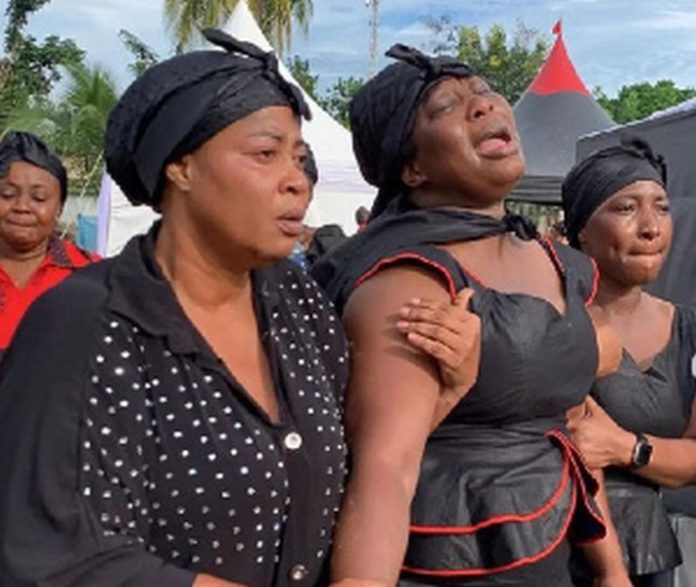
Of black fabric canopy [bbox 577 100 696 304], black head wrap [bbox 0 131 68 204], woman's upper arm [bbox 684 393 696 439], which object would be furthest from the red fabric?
woman's upper arm [bbox 684 393 696 439]

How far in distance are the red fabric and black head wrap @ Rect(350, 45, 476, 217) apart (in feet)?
37.2

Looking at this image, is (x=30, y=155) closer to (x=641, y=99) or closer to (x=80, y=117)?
(x=80, y=117)

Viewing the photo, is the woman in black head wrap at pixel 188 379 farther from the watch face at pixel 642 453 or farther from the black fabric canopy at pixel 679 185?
the black fabric canopy at pixel 679 185

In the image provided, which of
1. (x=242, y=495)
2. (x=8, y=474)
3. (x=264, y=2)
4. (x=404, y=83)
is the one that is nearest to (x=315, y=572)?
(x=242, y=495)

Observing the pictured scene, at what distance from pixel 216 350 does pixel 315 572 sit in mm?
382

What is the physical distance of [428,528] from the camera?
6.66 ft

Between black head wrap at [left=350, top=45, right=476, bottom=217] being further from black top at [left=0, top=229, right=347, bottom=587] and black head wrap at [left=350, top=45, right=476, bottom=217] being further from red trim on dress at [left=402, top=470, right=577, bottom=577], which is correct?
red trim on dress at [left=402, top=470, right=577, bottom=577]

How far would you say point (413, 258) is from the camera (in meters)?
2.04

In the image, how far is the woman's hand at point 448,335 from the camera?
1.93 m

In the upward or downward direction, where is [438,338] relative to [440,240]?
downward

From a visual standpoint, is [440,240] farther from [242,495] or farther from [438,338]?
[242,495]

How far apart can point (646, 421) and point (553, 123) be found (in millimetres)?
10426

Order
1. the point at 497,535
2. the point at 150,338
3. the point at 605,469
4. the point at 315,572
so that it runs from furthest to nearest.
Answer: the point at 605,469
the point at 497,535
the point at 315,572
the point at 150,338

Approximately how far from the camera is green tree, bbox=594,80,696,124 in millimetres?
49375
